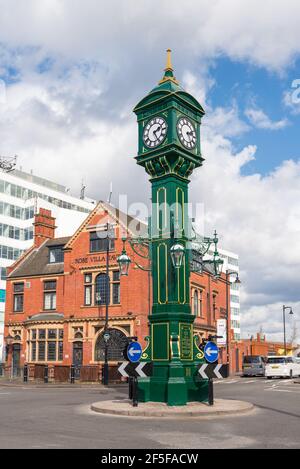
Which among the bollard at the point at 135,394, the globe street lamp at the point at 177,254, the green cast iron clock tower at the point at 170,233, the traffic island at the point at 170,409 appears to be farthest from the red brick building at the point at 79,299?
the bollard at the point at 135,394

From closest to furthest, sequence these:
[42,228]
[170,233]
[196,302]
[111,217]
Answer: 1. [170,233]
2. [111,217]
3. [196,302]
4. [42,228]

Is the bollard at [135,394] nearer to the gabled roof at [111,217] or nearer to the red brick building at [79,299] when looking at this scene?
the red brick building at [79,299]

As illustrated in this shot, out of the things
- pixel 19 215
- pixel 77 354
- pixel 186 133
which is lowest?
pixel 77 354

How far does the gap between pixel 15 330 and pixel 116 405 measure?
1139 inches

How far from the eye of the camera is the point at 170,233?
56.4ft

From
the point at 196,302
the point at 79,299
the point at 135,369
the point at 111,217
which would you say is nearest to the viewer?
the point at 135,369

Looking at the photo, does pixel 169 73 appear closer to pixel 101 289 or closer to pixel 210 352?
pixel 210 352

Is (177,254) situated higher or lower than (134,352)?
higher

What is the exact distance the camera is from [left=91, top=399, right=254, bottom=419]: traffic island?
46.5ft

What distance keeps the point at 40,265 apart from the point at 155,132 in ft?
91.3

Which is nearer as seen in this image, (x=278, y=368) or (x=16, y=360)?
(x=278, y=368)

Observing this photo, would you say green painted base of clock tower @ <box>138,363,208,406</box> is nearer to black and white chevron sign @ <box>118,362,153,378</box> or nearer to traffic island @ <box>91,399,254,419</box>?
traffic island @ <box>91,399,254,419</box>

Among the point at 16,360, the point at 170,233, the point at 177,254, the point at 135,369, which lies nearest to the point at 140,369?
the point at 135,369
